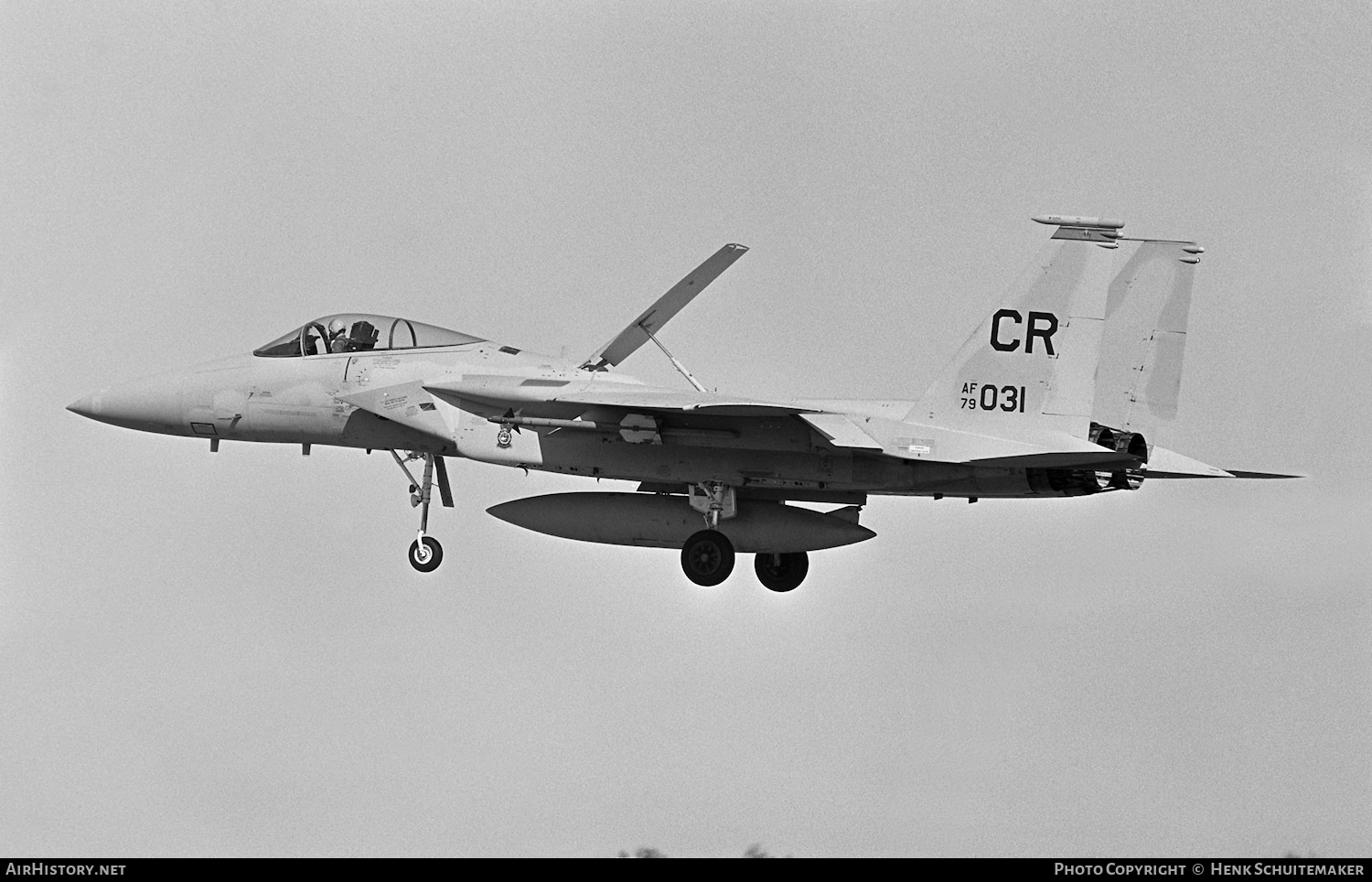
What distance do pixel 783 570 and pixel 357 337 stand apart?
17.6 feet

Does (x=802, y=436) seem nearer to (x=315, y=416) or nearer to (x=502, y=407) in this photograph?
(x=502, y=407)

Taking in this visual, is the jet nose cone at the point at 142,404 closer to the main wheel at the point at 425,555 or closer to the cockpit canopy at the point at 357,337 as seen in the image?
the cockpit canopy at the point at 357,337

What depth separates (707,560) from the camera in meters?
22.7

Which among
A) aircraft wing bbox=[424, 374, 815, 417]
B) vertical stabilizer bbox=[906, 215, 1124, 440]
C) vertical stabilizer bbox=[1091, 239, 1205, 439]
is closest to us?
aircraft wing bbox=[424, 374, 815, 417]

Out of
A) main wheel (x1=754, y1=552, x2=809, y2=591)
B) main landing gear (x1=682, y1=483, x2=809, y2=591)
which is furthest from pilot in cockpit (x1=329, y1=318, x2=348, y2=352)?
main wheel (x1=754, y1=552, x2=809, y2=591)

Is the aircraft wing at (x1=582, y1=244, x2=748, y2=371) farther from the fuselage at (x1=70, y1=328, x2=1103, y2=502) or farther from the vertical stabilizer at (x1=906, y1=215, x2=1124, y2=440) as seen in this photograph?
the vertical stabilizer at (x1=906, y1=215, x2=1124, y2=440)

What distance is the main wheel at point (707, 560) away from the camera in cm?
2270

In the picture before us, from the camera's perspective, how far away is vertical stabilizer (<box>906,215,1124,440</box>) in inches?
850

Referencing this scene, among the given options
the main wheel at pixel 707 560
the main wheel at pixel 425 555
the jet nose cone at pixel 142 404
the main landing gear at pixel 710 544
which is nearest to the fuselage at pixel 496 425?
the jet nose cone at pixel 142 404

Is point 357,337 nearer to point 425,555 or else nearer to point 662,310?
point 425,555

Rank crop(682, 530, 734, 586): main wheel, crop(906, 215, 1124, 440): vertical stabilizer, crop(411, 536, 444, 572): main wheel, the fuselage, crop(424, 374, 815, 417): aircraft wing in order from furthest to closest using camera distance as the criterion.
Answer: crop(411, 536, 444, 572): main wheel < crop(682, 530, 734, 586): main wheel < the fuselage < crop(906, 215, 1124, 440): vertical stabilizer < crop(424, 374, 815, 417): aircraft wing

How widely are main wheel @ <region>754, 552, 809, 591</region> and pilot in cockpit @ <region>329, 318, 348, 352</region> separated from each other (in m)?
5.19
